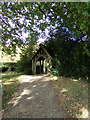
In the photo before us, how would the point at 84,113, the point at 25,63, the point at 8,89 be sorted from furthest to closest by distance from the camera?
the point at 25,63 < the point at 8,89 < the point at 84,113

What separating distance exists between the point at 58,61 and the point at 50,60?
155 centimetres

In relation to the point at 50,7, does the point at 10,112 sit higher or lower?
lower

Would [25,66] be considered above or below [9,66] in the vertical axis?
above

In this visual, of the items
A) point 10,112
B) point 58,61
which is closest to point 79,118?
point 10,112

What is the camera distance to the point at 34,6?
4.29 meters

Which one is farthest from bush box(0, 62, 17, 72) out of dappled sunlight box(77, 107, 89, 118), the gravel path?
dappled sunlight box(77, 107, 89, 118)

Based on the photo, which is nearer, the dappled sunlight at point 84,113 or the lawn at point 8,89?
the dappled sunlight at point 84,113

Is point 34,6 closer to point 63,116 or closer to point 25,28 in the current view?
point 25,28

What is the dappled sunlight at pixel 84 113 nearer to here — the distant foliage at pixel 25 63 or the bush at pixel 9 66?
the distant foliage at pixel 25 63

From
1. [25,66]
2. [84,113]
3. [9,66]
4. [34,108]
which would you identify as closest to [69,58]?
[84,113]

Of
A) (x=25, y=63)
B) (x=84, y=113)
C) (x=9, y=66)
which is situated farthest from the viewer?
(x=9, y=66)

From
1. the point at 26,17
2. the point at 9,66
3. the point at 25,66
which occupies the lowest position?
the point at 9,66

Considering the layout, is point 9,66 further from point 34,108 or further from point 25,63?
point 34,108

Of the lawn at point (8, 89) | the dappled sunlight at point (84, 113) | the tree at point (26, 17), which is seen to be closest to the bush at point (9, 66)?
the lawn at point (8, 89)
